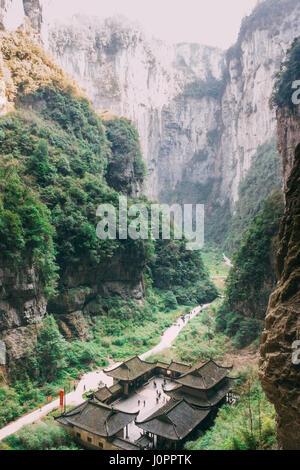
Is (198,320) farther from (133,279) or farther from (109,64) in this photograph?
(109,64)

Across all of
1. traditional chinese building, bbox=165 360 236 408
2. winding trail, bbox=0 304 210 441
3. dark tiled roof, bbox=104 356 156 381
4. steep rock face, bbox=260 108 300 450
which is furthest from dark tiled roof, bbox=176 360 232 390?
steep rock face, bbox=260 108 300 450

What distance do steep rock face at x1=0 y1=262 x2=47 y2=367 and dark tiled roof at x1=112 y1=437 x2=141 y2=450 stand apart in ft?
24.0

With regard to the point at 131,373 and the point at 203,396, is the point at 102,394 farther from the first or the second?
the point at 203,396

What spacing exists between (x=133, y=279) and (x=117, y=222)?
5.64 meters

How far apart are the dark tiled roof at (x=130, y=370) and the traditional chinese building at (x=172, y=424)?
4355 millimetres

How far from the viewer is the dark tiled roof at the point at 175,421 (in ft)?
48.2

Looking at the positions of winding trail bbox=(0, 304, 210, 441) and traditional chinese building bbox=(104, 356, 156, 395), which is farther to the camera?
traditional chinese building bbox=(104, 356, 156, 395)

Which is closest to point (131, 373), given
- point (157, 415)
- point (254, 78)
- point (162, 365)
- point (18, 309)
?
point (162, 365)

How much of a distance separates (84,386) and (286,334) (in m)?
16.2

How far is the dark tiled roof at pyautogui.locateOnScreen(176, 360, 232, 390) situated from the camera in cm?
1791

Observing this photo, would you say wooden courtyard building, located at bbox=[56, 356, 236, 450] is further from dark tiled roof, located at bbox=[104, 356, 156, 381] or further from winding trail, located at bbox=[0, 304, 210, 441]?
winding trail, located at bbox=[0, 304, 210, 441]

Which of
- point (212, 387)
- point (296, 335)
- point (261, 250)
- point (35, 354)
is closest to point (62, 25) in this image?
point (261, 250)

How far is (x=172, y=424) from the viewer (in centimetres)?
1492

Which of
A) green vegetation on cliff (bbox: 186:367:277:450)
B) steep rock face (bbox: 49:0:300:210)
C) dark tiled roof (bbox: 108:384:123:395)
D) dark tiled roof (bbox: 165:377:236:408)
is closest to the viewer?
green vegetation on cliff (bbox: 186:367:277:450)
